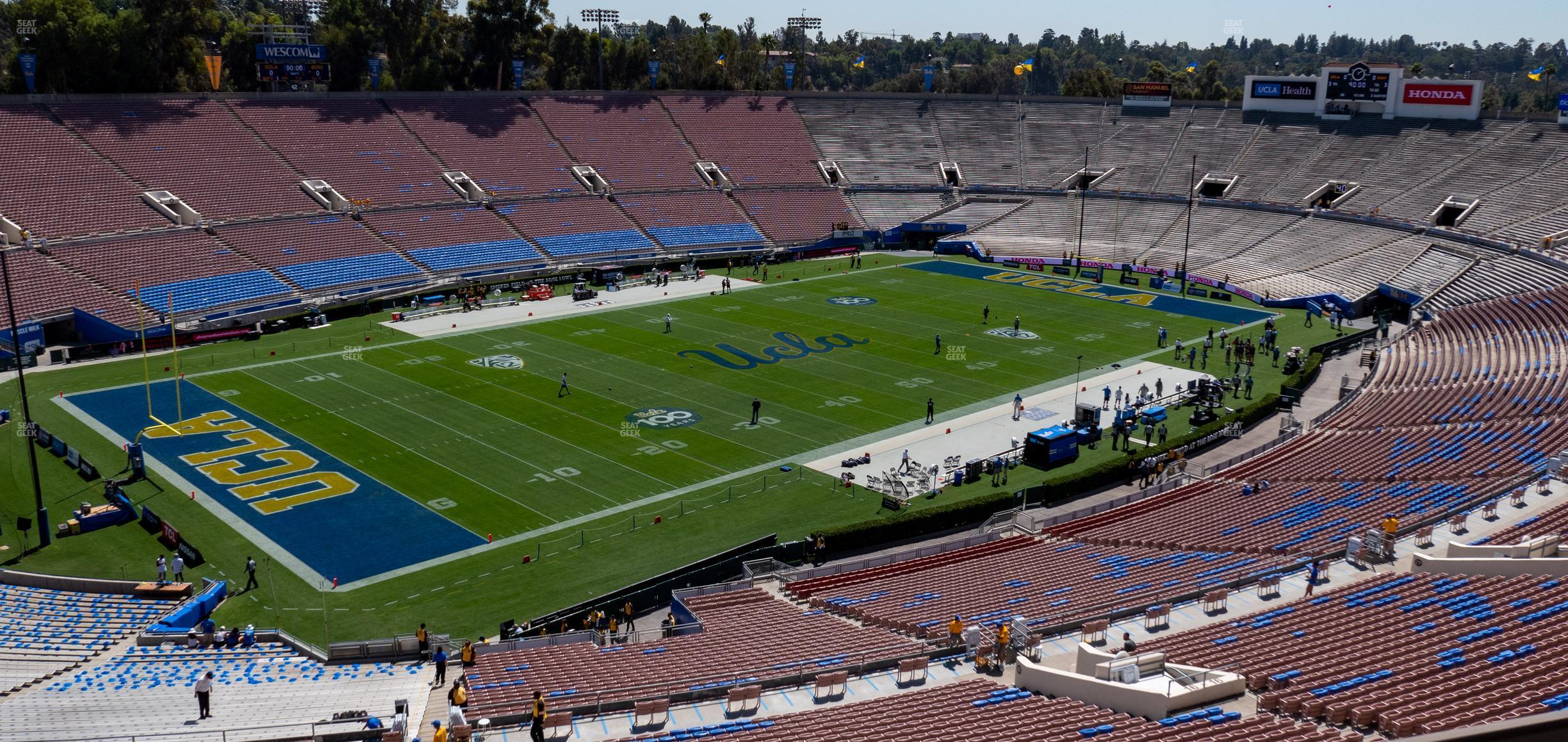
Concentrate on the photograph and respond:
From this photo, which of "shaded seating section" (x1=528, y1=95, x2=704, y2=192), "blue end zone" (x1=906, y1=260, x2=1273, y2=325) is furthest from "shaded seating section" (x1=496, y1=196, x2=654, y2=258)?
"blue end zone" (x1=906, y1=260, x2=1273, y2=325)

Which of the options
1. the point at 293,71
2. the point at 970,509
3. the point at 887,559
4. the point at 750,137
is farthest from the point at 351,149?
the point at 887,559

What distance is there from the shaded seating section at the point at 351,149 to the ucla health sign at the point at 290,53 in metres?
2.74

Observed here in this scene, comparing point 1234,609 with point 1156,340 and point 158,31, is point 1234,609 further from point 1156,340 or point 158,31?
point 158,31

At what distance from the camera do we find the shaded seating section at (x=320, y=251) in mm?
61250

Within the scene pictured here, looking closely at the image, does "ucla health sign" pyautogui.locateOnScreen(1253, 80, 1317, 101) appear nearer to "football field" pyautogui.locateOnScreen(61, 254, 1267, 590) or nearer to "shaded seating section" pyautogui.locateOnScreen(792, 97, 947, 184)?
"shaded seating section" pyautogui.locateOnScreen(792, 97, 947, 184)

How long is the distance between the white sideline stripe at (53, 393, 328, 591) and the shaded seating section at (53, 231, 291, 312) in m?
14.9

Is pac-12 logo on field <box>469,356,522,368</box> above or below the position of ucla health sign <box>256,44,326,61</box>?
below

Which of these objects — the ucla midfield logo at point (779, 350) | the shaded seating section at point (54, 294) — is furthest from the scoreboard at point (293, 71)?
the ucla midfield logo at point (779, 350)

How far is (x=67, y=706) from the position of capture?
66.9 feet

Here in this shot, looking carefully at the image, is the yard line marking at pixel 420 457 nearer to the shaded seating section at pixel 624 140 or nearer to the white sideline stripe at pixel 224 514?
the white sideline stripe at pixel 224 514

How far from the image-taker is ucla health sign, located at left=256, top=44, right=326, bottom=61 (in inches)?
2913

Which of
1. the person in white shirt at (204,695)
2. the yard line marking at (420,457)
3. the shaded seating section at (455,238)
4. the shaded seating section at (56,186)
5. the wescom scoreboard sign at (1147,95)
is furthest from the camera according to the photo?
the wescom scoreboard sign at (1147,95)

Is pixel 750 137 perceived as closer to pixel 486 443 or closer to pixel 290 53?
pixel 290 53

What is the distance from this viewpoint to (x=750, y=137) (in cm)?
9112
